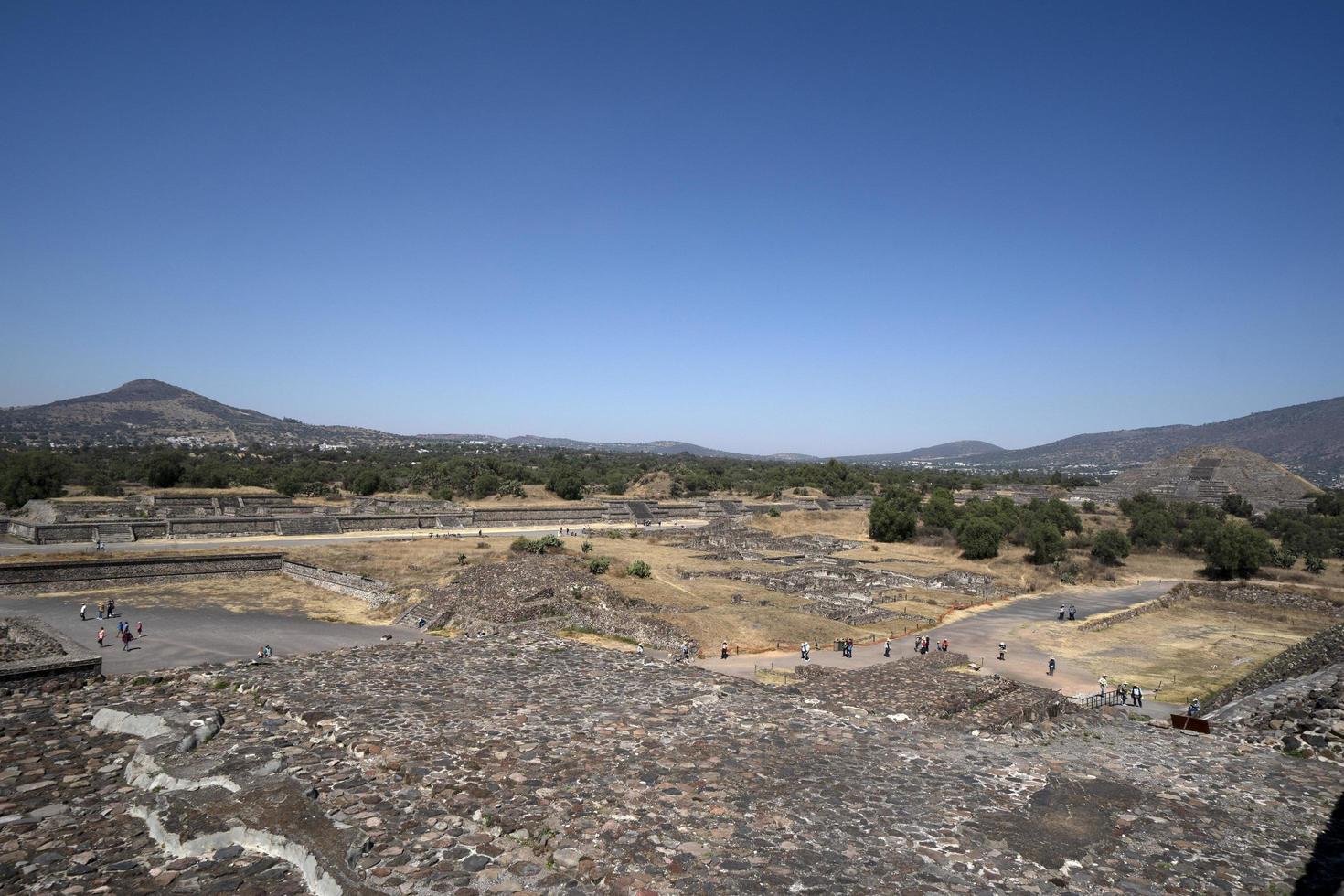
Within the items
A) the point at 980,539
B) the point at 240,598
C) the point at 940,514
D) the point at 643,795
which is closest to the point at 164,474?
the point at 240,598

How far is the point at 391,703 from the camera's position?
36.0 feet

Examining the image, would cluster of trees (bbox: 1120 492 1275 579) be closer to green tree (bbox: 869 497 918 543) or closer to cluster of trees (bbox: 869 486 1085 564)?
cluster of trees (bbox: 869 486 1085 564)

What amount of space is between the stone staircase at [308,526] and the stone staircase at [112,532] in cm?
864

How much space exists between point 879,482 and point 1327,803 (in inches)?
3986

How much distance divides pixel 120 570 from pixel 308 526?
57.1 feet

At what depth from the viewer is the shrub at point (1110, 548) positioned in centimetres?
5303

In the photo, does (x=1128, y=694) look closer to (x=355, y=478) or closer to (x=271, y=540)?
(x=271, y=540)

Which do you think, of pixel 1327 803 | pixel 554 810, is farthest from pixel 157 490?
pixel 1327 803

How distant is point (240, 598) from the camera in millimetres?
30594

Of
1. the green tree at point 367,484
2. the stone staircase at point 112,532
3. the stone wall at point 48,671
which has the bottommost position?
the stone staircase at point 112,532

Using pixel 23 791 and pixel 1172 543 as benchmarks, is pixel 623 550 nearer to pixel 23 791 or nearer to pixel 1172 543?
pixel 23 791

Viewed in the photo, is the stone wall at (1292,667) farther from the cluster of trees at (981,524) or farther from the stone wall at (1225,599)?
the cluster of trees at (981,524)

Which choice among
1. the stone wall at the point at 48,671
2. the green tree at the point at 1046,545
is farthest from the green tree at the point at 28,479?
the green tree at the point at 1046,545

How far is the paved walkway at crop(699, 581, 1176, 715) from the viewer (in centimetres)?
2281
